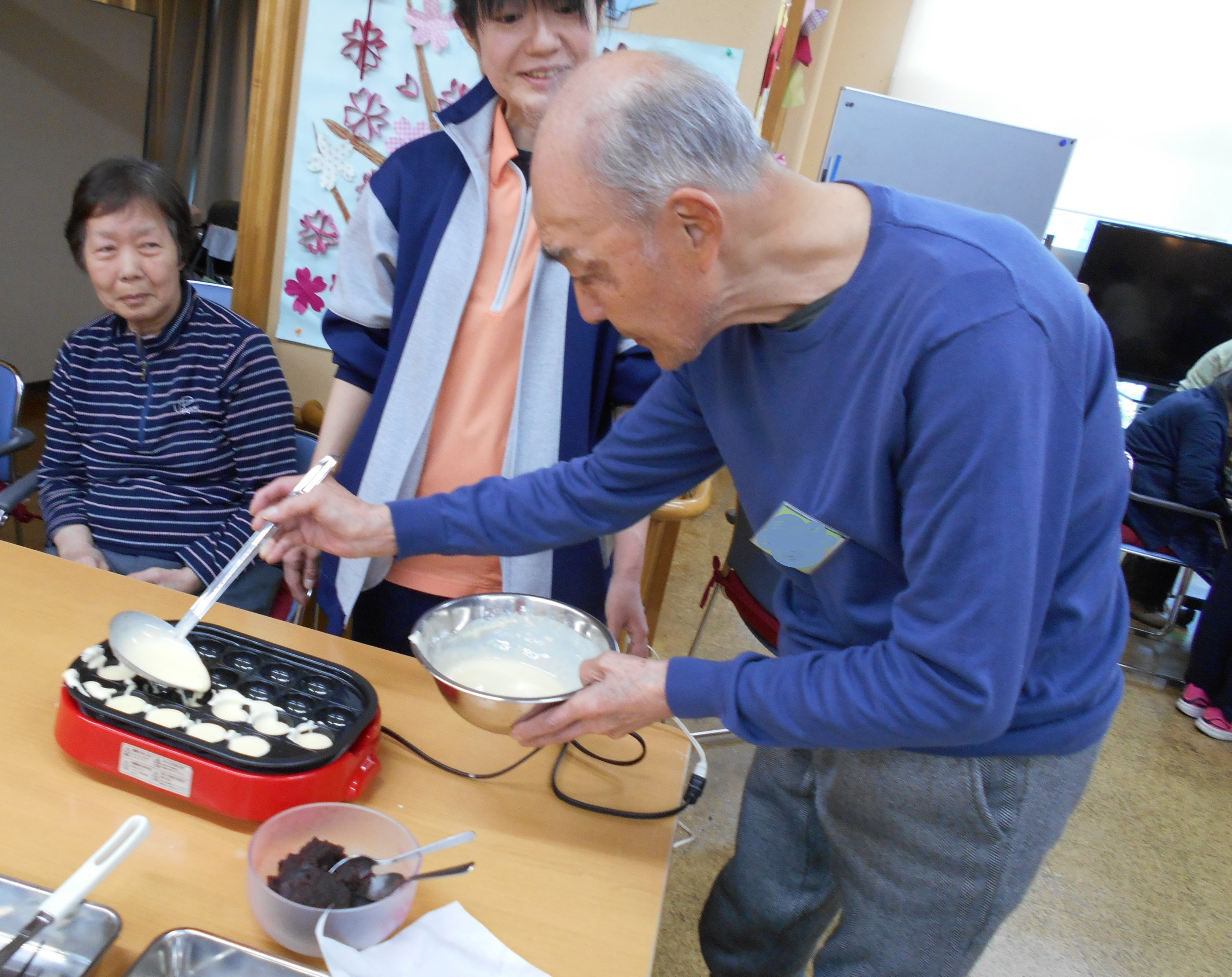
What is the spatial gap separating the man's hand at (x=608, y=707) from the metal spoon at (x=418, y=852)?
0.11 meters

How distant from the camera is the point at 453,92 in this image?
1.97 metres

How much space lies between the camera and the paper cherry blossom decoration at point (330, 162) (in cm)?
202

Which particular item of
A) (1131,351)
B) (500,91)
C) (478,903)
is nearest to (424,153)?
(500,91)

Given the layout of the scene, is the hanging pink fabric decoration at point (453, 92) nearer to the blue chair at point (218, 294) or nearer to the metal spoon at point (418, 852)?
the blue chair at point (218, 294)

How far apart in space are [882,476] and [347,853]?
0.59 meters

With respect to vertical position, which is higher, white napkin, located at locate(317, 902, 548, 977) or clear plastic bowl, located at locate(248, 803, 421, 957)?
clear plastic bowl, located at locate(248, 803, 421, 957)

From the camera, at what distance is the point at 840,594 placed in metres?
0.88

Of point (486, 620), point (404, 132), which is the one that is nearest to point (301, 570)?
point (486, 620)

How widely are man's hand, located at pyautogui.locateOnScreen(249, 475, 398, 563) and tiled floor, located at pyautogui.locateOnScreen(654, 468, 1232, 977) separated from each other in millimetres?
1216

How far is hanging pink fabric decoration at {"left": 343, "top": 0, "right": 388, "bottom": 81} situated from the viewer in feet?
6.33

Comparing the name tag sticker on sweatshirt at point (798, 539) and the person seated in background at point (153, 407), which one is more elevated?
the name tag sticker on sweatshirt at point (798, 539)

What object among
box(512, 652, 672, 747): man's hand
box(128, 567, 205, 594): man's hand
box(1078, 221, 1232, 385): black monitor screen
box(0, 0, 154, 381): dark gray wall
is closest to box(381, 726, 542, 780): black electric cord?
box(512, 652, 672, 747): man's hand

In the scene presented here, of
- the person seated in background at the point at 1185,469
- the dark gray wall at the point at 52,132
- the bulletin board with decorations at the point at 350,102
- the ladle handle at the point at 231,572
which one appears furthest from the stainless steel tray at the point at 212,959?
the dark gray wall at the point at 52,132

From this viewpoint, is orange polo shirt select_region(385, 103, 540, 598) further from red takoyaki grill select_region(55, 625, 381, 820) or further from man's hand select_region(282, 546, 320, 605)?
red takoyaki grill select_region(55, 625, 381, 820)
